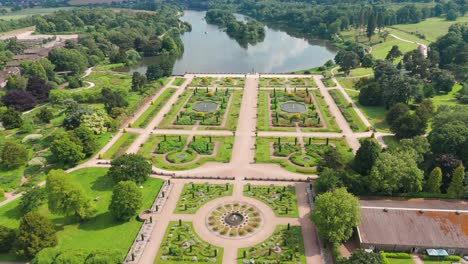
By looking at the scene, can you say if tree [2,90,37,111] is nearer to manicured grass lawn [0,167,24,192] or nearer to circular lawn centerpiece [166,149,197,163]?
manicured grass lawn [0,167,24,192]

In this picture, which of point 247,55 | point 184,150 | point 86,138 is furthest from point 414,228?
point 247,55

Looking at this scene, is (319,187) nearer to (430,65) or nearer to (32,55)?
(430,65)

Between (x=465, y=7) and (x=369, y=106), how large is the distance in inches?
5315

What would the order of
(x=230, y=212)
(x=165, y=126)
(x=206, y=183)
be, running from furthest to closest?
(x=165, y=126) < (x=206, y=183) < (x=230, y=212)

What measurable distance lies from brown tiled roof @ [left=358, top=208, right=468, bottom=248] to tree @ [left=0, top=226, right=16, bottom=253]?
3987cm

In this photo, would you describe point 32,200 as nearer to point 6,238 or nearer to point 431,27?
point 6,238

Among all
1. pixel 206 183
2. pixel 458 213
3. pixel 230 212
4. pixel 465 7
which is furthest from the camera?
pixel 465 7

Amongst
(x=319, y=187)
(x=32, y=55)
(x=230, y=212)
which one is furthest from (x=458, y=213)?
(x=32, y=55)

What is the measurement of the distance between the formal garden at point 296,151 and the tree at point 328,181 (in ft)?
21.8

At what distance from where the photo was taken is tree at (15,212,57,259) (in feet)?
130

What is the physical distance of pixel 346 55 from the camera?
107m

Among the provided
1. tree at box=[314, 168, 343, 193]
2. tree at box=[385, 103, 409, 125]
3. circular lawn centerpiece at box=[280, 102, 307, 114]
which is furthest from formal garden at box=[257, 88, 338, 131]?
tree at box=[314, 168, 343, 193]

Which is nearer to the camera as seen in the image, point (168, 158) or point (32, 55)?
point (168, 158)

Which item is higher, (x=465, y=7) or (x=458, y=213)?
(x=465, y=7)
